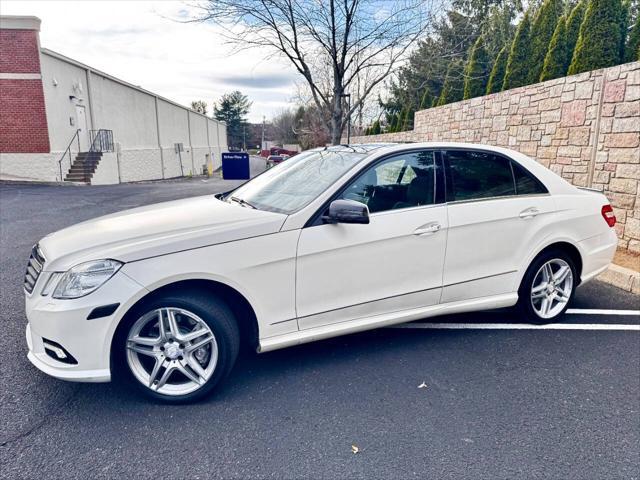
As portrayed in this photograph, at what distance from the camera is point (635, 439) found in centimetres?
265

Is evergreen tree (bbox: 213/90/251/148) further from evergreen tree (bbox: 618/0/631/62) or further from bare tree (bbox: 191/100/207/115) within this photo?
evergreen tree (bbox: 618/0/631/62)

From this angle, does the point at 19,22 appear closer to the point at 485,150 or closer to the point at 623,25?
the point at 623,25

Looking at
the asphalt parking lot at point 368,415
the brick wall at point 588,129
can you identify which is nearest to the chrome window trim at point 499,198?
the asphalt parking lot at point 368,415

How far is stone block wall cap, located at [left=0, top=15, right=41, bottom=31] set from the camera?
1838 centimetres

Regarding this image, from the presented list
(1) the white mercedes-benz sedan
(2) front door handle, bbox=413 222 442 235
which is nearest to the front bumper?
(1) the white mercedes-benz sedan

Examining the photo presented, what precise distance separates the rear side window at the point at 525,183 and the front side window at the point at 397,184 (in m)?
0.90

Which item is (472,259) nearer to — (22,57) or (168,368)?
(168,368)

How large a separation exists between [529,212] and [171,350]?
3125 mm

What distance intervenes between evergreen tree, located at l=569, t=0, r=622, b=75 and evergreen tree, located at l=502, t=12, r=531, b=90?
9.44 feet

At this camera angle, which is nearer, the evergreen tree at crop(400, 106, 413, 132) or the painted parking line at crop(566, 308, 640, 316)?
the painted parking line at crop(566, 308, 640, 316)

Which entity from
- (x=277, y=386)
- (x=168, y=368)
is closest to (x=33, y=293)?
(x=168, y=368)

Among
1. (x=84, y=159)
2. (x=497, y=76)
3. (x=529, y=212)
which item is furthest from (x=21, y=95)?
(x=529, y=212)

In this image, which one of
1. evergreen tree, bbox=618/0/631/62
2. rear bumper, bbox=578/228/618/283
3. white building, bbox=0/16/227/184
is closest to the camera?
rear bumper, bbox=578/228/618/283

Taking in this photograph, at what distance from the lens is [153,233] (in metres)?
2.98
